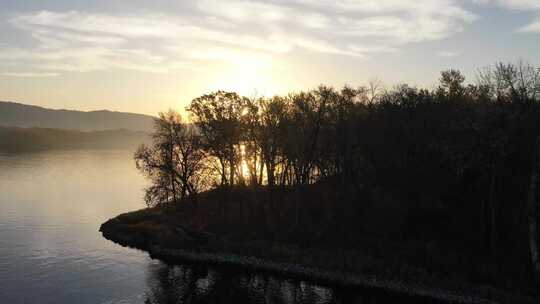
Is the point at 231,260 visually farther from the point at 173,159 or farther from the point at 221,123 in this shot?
the point at 173,159

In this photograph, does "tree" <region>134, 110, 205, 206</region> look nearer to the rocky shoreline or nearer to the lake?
the rocky shoreline

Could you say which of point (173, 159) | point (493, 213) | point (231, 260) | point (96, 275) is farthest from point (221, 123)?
point (493, 213)

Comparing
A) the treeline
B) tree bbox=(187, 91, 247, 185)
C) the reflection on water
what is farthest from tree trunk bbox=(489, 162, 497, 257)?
tree bbox=(187, 91, 247, 185)

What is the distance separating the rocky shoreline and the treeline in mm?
5711

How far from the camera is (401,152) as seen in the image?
62.8 metres

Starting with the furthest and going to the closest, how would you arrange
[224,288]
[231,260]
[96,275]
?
1. [231,260]
2. [96,275]
3. [224,288]

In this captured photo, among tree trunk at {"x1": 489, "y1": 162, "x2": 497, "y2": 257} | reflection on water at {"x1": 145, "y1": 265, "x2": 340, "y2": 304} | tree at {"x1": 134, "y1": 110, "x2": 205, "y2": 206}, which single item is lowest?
reflection on water at {"x1": 145, "y1": 265, "x2": 340, "y2": 304}

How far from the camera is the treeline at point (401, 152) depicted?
1840 inches

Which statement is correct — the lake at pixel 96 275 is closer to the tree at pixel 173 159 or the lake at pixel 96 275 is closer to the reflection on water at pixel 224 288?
the reflection on water at pixel 224 288

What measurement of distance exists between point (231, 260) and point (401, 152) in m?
26.1

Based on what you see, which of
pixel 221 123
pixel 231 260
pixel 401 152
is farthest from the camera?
pixel 221 123

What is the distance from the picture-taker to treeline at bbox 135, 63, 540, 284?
46.7 metres

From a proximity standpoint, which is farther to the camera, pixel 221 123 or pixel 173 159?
pixel 173 159

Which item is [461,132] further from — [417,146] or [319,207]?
[319,207]
